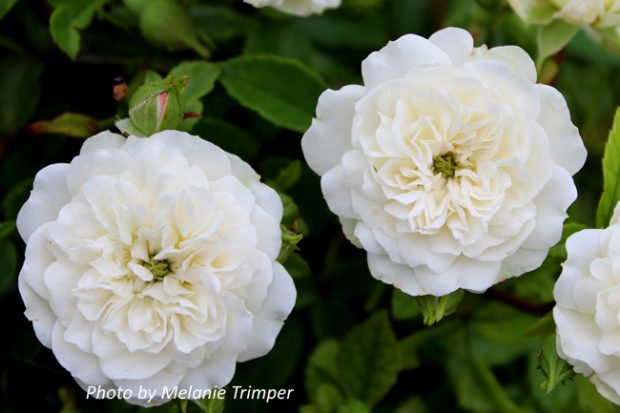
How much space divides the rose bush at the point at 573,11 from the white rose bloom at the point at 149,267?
36 centimetres

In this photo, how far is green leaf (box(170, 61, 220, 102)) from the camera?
82 centimetres

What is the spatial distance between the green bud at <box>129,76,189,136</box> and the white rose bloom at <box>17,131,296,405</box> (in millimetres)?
22

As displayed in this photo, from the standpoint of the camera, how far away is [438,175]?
0.70 m

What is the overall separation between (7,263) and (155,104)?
26 centimetres

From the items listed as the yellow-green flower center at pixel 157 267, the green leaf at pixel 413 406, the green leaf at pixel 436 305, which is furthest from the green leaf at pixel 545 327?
the yellow-green flower center at pixel 157 267

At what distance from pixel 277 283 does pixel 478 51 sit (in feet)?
0.84

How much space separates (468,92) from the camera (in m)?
0.68

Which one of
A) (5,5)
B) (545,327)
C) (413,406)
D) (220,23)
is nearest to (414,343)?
(413,406)

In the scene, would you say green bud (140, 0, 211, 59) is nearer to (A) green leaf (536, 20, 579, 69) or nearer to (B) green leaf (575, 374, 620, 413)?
(A) green leaf (536, 20, 579, 69)

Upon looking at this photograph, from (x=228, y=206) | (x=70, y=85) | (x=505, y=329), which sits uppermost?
(x=228, y=206)

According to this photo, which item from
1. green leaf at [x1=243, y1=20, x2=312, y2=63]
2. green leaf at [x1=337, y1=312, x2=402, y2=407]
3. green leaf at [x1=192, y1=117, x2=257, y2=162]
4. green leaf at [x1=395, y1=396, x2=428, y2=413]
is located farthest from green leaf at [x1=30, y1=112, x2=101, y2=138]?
green leaf at [x1=395, y1=396, x2=428, y2=413]

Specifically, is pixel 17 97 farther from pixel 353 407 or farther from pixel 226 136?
pixel 353 407

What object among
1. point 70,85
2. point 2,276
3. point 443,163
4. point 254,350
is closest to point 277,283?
point 254,350

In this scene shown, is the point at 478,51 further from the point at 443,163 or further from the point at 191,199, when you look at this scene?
the point at 191,199
